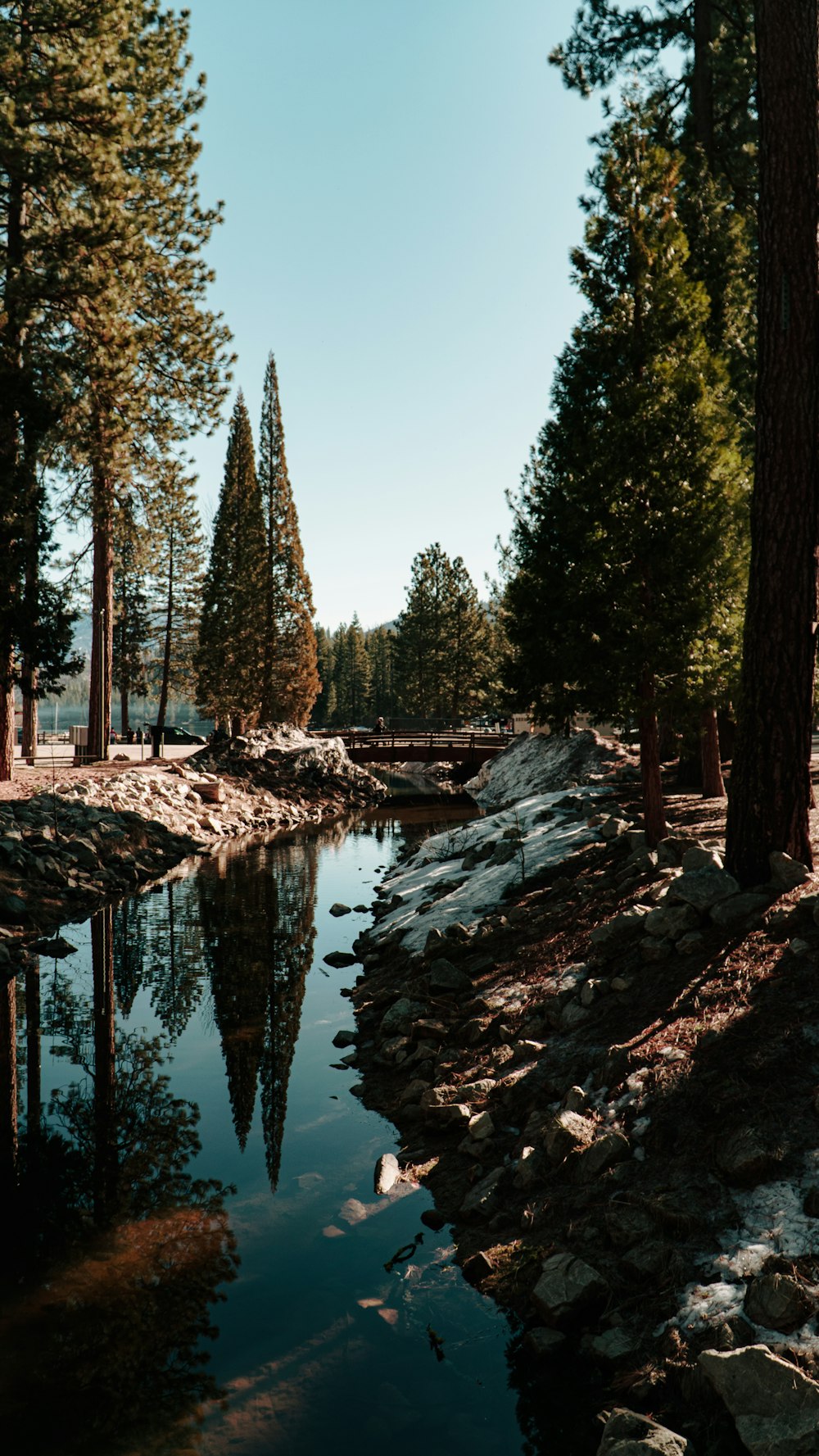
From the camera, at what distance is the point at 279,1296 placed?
539 centimetres

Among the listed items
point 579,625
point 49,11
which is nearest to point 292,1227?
point 579,625

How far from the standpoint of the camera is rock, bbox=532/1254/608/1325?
4.73 metres

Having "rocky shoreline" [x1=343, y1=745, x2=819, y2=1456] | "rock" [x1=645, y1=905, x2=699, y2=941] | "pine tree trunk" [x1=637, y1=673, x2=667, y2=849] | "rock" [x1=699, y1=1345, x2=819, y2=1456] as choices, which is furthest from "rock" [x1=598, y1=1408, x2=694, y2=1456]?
"pine tree trunk" [x1=637, y1=673, x2=667, y2=849]

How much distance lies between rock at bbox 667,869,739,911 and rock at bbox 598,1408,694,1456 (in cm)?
395

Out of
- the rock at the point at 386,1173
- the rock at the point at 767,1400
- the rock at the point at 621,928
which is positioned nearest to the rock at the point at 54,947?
the rock at the point at 386,1173

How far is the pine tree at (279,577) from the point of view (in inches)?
1762

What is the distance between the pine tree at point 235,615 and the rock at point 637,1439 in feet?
136

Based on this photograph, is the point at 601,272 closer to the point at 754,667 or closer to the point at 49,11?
the point at 754,667

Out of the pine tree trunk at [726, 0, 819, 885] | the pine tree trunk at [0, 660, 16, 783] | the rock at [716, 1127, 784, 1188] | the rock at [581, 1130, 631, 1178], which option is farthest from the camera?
the pine tree trunk at [0, 660, 16, 783]

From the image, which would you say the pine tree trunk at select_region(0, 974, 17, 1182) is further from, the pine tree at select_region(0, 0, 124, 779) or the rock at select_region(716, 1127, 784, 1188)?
the pine tree at select_region(0, 0, 124, 779)

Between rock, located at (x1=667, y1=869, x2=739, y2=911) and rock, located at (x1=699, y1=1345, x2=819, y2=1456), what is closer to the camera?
rock, located at (x1=699, y1=1345, x2=819, y2=1456)

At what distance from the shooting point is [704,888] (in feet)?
24.2

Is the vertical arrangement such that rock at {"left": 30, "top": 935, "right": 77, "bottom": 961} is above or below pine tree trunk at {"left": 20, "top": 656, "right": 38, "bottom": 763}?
below

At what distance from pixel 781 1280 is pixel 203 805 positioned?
23.8m
